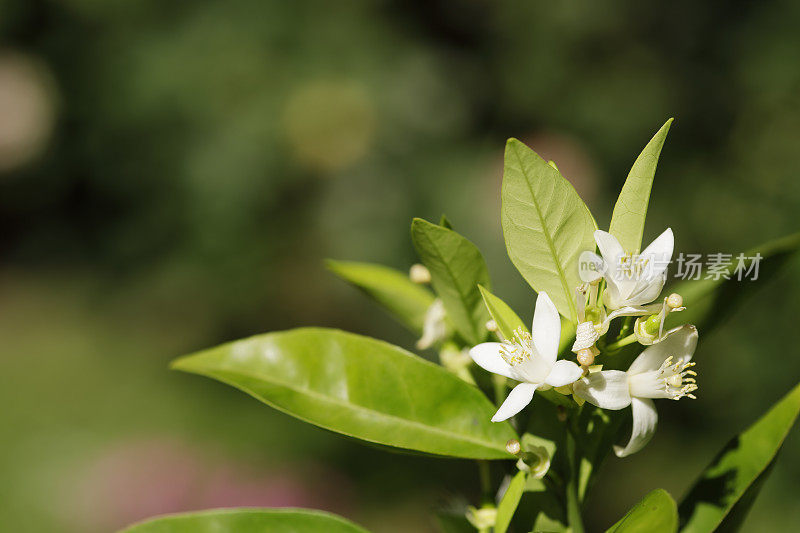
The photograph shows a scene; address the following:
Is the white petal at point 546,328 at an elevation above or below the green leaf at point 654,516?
above

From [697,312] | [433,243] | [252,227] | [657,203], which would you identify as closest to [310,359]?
[433,243]

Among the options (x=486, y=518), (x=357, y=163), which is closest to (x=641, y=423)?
(x=486, y=518)

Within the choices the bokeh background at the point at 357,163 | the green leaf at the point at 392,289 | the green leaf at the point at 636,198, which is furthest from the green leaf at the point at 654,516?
the bokeh background at the point at 357,163

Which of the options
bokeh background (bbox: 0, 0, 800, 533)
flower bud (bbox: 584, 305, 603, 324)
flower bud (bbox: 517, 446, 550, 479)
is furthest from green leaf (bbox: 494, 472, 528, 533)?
bokeh background (bbox: 0, 0, 800, 533)

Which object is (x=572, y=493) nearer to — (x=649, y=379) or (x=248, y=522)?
(x=649, y=379)

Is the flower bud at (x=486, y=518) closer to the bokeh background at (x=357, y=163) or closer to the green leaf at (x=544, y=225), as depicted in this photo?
the green leaf at (x=544, y=225)

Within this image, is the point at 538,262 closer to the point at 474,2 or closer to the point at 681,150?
the point at 681,150

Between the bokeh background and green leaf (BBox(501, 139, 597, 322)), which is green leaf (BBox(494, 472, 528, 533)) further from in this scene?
the bokeh background
